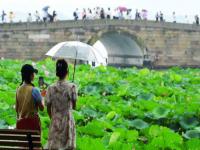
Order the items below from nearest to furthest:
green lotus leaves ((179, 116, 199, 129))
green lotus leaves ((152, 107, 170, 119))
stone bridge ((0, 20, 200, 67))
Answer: green lotus leaves ((179, 116, 199, 129)), green lotus leaves ((152, 107, 170, 119)), stone bridge ((0, 20, 200, 67))

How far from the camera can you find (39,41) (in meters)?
32.8

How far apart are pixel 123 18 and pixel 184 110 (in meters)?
27.1

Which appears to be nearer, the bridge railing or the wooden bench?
the wooden bench

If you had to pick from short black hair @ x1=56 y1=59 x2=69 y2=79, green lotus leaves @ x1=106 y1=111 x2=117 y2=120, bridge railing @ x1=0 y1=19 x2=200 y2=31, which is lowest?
green lotus leaves @ x1=106 y1=111 x2=117 y2=120

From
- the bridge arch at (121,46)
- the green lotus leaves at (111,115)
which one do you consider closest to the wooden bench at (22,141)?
the green lotus leaves at (111,115)

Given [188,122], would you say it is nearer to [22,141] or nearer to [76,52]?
[76,52]

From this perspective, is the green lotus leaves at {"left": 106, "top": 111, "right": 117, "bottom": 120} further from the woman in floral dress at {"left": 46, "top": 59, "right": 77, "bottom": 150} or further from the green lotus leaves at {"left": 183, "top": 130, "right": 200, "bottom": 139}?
the woman in floral dress at {"left": 46, "top": 59, "right": 77, "bottom": 150}

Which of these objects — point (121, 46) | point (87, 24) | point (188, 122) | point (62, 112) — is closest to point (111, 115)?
point (188, 122)

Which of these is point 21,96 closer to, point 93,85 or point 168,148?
point 168,148

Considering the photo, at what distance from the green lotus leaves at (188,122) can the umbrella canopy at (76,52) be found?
91.2 inches

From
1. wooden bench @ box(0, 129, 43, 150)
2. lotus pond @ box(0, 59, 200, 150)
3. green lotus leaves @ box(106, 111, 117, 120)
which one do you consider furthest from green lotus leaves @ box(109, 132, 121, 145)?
wooden bench @ box(0, 129, 43, 150)

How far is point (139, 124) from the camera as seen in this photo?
7.87 meters

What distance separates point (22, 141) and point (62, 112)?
2.21ft

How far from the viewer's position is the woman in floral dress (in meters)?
5.78
